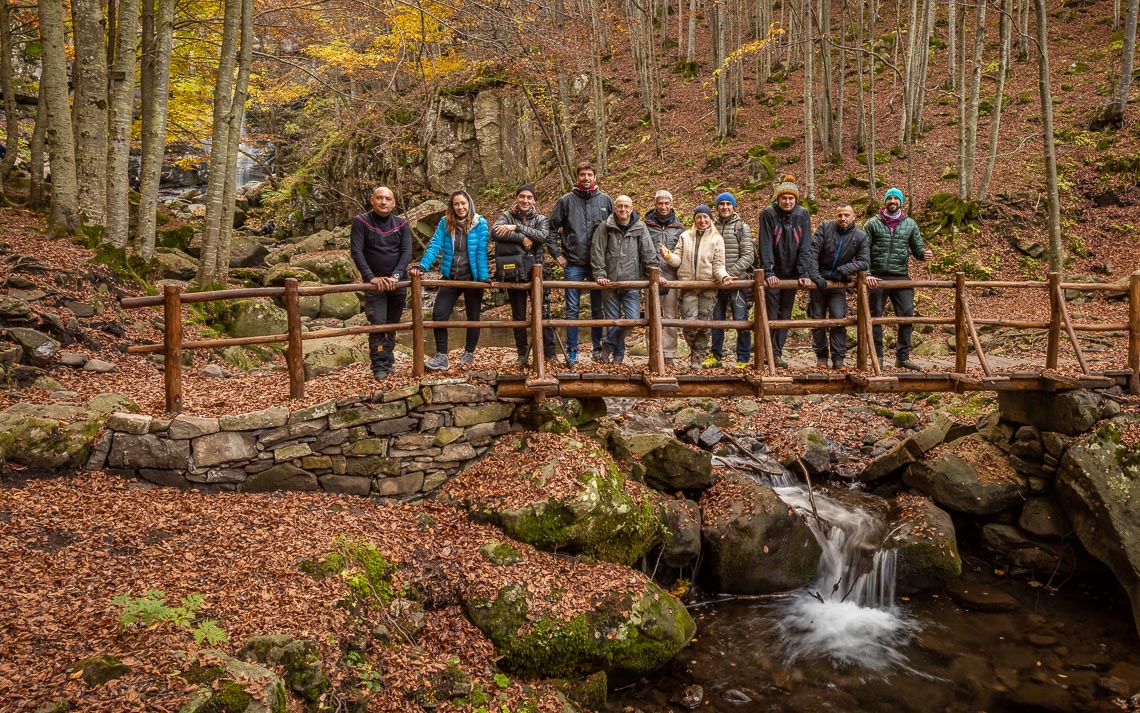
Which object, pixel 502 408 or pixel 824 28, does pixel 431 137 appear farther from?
pixel 502 408

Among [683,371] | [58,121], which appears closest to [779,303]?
[683,371]

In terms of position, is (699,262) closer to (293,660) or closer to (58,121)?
(293,660)

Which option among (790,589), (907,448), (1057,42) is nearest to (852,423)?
(907,448)

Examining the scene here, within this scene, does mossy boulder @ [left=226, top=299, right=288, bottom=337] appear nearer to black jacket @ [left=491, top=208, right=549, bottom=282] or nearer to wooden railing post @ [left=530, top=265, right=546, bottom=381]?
black jacket @ [left=491, top=208, right=549, bottom=282]

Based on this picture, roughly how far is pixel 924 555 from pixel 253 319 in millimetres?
11322

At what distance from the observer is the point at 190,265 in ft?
49.8

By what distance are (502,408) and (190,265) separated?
36.6ft

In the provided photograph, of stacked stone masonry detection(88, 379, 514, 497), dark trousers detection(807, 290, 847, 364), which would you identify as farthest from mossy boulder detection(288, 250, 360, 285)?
dark trousers detection(807, 290, 847, 364)

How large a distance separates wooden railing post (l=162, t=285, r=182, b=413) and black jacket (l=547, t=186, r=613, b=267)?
384cm

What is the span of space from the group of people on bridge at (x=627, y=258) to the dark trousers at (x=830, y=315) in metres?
0.02

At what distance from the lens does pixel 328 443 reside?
686cm

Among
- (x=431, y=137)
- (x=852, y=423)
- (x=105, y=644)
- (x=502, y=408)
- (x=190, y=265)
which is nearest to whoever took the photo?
(x=105, y=644)

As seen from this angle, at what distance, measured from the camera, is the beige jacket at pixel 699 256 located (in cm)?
815

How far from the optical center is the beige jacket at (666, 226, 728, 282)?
8148 mm
